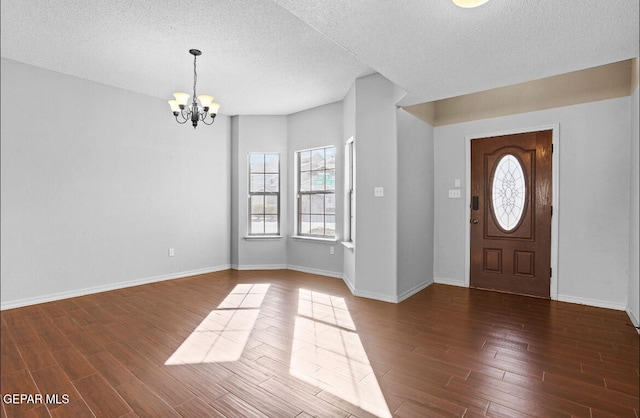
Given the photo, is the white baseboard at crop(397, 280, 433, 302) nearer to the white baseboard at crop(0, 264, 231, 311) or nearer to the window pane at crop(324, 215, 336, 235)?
the window pane at crop(324, 215, 336, 235)

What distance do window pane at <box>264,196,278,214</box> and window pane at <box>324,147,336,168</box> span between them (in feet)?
4.08

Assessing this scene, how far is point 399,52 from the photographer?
2.60 meters

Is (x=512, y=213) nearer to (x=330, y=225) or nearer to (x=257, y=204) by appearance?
(x=330, y=225)

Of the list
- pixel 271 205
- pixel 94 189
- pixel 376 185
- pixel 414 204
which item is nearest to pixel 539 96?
pixel 414 204

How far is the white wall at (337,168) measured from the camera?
5273mm

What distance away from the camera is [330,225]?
18.2ft

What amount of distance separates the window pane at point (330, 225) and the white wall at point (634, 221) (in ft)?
11.9

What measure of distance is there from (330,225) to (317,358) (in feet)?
10.3

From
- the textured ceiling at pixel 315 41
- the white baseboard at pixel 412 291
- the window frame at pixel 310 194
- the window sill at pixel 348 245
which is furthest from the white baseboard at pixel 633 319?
the window frame at pixel 310 194

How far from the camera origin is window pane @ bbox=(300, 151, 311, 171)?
580cm

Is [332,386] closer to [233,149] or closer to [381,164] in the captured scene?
[381,164]

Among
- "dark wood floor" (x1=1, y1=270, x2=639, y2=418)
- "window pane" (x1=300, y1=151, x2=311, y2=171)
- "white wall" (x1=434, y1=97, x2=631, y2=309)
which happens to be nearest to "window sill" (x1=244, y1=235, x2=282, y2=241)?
"window pane" (x1=300, y1=151, x2=311, y2=171)

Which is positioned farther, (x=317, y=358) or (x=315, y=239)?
(x=315, y=239)

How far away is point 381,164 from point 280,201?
2490mm
